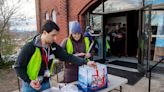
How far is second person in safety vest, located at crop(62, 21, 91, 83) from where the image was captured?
2.84m

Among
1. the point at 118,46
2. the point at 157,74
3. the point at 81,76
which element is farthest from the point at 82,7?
the point at 81,76

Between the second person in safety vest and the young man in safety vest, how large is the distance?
807mm

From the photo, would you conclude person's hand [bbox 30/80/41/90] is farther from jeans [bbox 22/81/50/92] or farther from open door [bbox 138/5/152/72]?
open door [bbox 138/5/152/72]

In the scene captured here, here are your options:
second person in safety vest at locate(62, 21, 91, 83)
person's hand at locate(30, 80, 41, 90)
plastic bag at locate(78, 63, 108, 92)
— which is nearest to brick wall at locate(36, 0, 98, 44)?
second person in safety vest at locate(62, 21, 91, 83)

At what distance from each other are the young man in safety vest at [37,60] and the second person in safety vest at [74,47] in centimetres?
81

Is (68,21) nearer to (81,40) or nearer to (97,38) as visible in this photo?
(97,38)

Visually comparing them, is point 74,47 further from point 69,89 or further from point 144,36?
point 144,36

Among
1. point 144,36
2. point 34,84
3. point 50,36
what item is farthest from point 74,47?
point 144,36

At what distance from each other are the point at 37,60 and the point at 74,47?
105cm

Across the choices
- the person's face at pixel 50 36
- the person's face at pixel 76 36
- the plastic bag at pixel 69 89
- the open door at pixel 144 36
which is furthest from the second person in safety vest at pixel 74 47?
the open door at pixel 144 36

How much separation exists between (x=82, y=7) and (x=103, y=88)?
522 cm

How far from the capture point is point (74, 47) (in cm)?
287

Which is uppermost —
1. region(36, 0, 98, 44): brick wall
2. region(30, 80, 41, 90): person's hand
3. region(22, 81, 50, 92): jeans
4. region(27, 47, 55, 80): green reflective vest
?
region(36, 0, 98, 44): brick wall

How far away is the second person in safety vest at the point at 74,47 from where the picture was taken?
2840 millimetres
